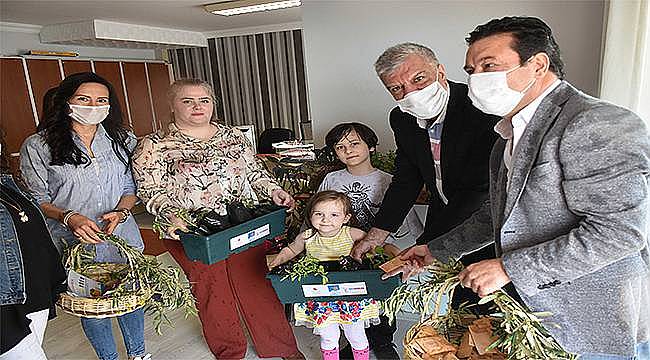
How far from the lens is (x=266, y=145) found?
17.1 ft

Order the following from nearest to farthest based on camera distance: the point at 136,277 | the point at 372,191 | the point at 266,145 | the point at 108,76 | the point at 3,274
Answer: the point at 3,274 < the point at 136,277 < the point at 372,191 < the point at 266,145 < the point at 108,76

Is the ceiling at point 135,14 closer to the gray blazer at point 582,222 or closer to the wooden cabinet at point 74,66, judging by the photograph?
the wooden cabinet at point 74,66

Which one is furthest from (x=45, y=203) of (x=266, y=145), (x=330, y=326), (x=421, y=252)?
(x=266, y=145)

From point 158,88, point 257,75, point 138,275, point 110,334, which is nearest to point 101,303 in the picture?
point 138,275

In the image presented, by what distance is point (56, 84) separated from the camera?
596 cm

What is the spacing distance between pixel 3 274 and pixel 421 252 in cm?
130

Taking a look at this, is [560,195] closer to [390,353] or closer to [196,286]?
[390,353]

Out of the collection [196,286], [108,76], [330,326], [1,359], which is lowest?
[330,326]

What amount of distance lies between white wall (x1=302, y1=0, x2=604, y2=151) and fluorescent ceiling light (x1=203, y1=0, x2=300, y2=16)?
2341 mm

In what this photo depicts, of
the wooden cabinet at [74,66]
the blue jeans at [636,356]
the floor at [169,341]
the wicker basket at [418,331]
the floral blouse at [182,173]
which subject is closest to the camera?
the blue jeans at [636,356]

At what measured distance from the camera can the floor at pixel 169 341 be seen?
2578 mm

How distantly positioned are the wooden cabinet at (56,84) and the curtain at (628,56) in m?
3.38

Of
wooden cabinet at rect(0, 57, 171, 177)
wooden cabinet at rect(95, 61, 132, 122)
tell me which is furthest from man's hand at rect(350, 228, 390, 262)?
wooden cabinet at rect(95, 61, 132, 122)

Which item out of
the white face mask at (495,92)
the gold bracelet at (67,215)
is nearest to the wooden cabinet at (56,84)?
the gold bracelet at (67,215)
